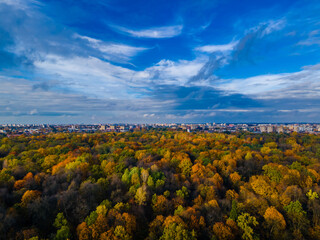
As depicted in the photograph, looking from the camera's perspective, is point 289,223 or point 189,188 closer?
point 289,223

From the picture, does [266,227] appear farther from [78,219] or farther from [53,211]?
[53,211]

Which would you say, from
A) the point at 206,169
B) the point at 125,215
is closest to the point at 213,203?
the point at 125,215

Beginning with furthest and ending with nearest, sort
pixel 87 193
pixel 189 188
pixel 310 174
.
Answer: pixel 310 174
pixel 189 188
pixel 87 193

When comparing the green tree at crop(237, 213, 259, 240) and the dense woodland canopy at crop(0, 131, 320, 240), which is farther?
the dense woodland canopy at crop(0, 131, 320, 240)

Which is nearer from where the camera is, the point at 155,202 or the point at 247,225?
the point at 247,225

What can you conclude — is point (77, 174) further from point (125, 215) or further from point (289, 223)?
point (289, 223)

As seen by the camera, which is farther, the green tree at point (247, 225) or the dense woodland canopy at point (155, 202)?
the dense woodland canopy at point (155, 202)

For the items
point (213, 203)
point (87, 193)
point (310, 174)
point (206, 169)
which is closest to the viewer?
point (213, 203)

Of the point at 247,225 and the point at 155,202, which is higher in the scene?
the point at 155,202

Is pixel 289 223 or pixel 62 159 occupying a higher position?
pixel 62 159
